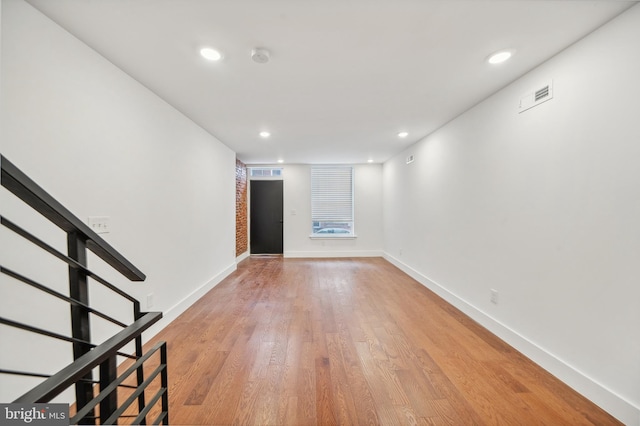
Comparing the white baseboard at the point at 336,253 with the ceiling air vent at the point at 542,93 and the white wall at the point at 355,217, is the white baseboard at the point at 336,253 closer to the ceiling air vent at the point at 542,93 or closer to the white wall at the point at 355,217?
the white wall at the point at 355,217

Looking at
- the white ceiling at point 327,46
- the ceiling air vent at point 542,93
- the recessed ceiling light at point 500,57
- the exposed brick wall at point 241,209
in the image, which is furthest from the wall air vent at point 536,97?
the exposed brick wall at point 241,209

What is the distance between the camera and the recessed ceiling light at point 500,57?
5.96 feet

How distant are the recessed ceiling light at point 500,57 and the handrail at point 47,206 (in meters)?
2.62

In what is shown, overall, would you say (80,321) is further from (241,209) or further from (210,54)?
(241,209)

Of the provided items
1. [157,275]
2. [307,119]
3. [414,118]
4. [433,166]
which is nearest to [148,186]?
[157,275]

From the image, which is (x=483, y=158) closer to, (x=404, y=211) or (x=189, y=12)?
(x=404, y=211)

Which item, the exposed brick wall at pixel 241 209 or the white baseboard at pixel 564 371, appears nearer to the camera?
the white baseboard at pixel 564 371

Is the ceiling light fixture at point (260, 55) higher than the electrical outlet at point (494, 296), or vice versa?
the ceiling light fixture at point (260, 55)

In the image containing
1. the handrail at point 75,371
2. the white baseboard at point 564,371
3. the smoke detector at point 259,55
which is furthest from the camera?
the smoke detector at point 259,55

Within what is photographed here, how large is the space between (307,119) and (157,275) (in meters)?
2.43

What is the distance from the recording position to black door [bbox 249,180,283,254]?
20.7ft

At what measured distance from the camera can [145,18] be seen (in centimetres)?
149

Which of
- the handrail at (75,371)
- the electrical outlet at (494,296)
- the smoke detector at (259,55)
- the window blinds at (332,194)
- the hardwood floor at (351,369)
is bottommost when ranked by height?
the hardwood floor at (351,369)

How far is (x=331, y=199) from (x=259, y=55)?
4.69 metres
